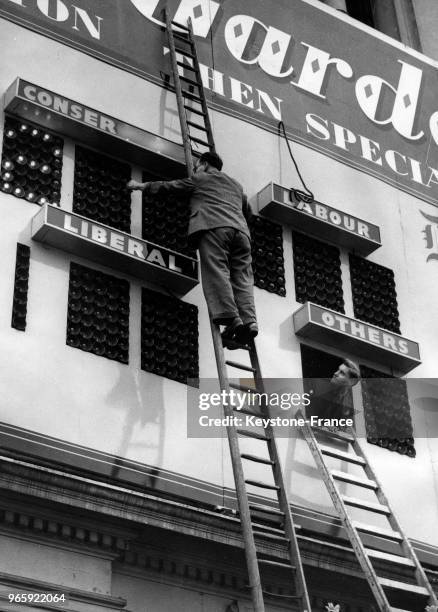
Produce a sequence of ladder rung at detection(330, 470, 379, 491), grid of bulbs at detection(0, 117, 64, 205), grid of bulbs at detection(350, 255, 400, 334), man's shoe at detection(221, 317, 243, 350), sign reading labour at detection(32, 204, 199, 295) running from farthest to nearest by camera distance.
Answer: grid of bulbs at detection(350, 255, 400, 334) < grid of bulbs at detection(0, 117, 64, 205) < sign reading labour at detection(32, 204, 199, 295) < ladder rung at detection(330, 470, 379, 491) < man's shoe at detection(221, 317, 243, 350)

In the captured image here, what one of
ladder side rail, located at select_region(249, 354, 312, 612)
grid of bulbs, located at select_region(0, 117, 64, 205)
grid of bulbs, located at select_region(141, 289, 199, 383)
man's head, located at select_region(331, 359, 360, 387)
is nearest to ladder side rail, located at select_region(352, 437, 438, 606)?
man's head, located at select_region(331, 359, 360, 387)

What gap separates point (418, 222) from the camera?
1467 cm

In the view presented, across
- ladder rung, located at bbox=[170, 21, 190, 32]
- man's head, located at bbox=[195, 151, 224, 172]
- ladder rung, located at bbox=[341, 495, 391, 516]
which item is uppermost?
ladder rung, located at bbox=[170, 21, 190, 32]

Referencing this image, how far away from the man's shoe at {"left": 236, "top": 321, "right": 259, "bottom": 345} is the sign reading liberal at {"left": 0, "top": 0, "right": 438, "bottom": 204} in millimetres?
3727

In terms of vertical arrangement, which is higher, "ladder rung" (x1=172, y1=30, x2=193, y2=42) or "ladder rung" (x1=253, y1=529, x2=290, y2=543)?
"ladder rung" (x1=172, y1=30, x2=193, y2=42)

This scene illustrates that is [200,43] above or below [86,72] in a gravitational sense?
above

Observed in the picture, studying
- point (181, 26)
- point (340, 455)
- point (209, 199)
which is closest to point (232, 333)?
point (209, 199)

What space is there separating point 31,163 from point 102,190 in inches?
29.3

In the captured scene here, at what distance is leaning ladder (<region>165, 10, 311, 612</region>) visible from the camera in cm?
912

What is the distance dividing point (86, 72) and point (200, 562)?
5.21 meters

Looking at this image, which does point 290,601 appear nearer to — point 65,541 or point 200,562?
point 200,562

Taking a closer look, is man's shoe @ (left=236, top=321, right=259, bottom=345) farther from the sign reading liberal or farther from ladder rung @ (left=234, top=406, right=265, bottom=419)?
the sign reading liberal

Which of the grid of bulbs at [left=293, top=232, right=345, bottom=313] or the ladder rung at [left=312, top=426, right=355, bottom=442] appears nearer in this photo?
the ladder rung at [left=312, top=426, right=355, bottom=442]

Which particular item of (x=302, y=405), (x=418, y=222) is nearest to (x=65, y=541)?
(x=302, y=405)
